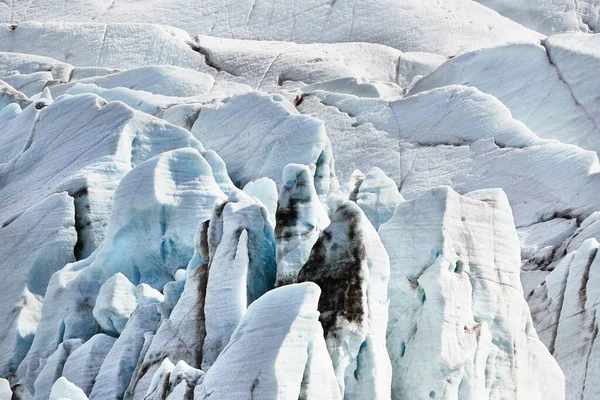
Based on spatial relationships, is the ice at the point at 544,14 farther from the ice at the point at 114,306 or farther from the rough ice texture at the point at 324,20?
the ice at the point at 114,306

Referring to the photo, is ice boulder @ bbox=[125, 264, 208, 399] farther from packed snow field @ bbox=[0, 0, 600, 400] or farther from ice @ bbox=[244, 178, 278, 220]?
ice @ bbox=[244, 178, 278, 220]

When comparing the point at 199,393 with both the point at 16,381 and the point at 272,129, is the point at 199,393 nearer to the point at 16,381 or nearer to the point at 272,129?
the point at 16,381

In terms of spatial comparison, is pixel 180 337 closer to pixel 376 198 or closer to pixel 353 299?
pixel 353 299

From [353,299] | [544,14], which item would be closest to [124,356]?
[353,299]

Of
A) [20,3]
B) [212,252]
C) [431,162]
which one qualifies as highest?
[212,252]

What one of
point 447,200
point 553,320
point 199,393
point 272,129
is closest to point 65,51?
point 272,129

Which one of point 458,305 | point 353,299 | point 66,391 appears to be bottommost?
point 66,391
